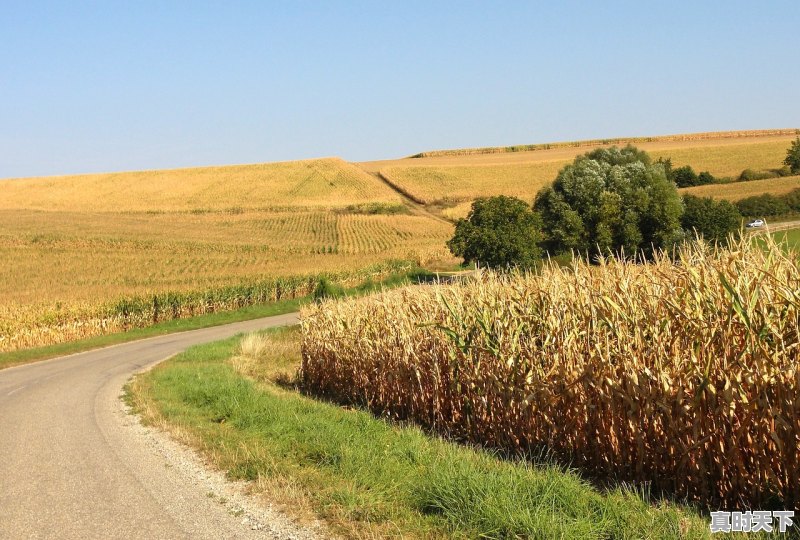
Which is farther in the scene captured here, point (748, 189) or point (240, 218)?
point (240, 218)

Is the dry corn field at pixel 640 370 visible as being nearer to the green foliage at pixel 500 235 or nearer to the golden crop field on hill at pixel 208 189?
the green foliage at pixel 500 235

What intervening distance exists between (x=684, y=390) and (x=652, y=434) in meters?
0.63

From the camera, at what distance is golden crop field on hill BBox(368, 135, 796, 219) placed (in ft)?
327

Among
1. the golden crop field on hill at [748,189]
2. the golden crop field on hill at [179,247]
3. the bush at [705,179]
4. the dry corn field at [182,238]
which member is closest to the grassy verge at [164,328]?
the dry corn field at [182,238]

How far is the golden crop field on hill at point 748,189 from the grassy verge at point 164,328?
40.6m

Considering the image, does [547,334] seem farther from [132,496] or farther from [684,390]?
[132,496]

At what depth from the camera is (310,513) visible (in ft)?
21.9

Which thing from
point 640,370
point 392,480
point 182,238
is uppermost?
point 640,370

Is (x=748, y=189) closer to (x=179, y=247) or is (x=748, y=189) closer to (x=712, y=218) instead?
(x=712, y=218)

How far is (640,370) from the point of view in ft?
23.5

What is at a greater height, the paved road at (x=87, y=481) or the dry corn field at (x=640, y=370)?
the dry corn field at (x=640, y=370)

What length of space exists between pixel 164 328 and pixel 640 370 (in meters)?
31.8

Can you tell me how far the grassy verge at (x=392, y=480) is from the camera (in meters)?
5.65

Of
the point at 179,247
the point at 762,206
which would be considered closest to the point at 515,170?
the point at 762,206
